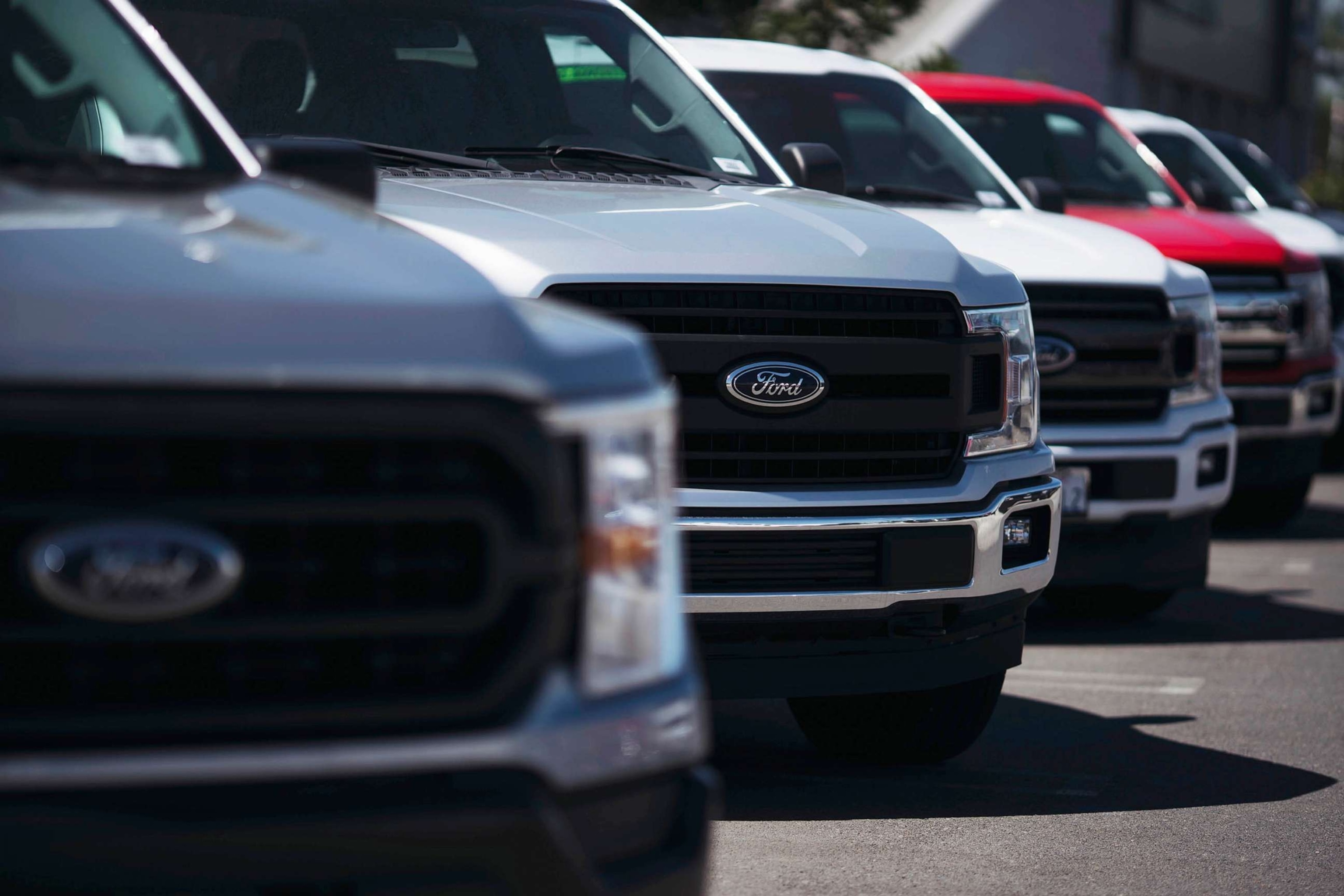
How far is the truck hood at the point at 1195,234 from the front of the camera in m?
9.77

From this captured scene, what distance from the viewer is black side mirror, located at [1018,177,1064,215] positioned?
827 centimetres

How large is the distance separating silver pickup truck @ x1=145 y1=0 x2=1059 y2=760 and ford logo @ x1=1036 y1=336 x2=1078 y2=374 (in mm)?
2133

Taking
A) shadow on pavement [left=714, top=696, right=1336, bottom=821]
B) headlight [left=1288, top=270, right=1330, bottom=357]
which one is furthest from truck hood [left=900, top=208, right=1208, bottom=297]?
headlight [left=1288, top=270, right=1330, bottom=357]

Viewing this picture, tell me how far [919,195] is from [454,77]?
2.71m

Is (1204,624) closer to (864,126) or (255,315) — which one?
(864,126)

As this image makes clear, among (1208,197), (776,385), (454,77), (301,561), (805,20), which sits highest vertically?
(454,77)

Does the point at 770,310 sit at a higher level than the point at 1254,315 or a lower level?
higher

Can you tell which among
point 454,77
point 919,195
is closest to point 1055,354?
point 919,195

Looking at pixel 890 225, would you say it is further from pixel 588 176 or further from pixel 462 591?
pixel 462 591

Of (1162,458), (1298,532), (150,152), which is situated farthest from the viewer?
(1298,532)

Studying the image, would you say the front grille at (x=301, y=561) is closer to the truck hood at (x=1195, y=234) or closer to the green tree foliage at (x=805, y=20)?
the truck hood at (x=1195, y=234)

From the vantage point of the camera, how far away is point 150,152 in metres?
3.33

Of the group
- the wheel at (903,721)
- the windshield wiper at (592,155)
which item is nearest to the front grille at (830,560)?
the wheel at (903,721)

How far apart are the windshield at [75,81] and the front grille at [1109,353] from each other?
14.6ft
